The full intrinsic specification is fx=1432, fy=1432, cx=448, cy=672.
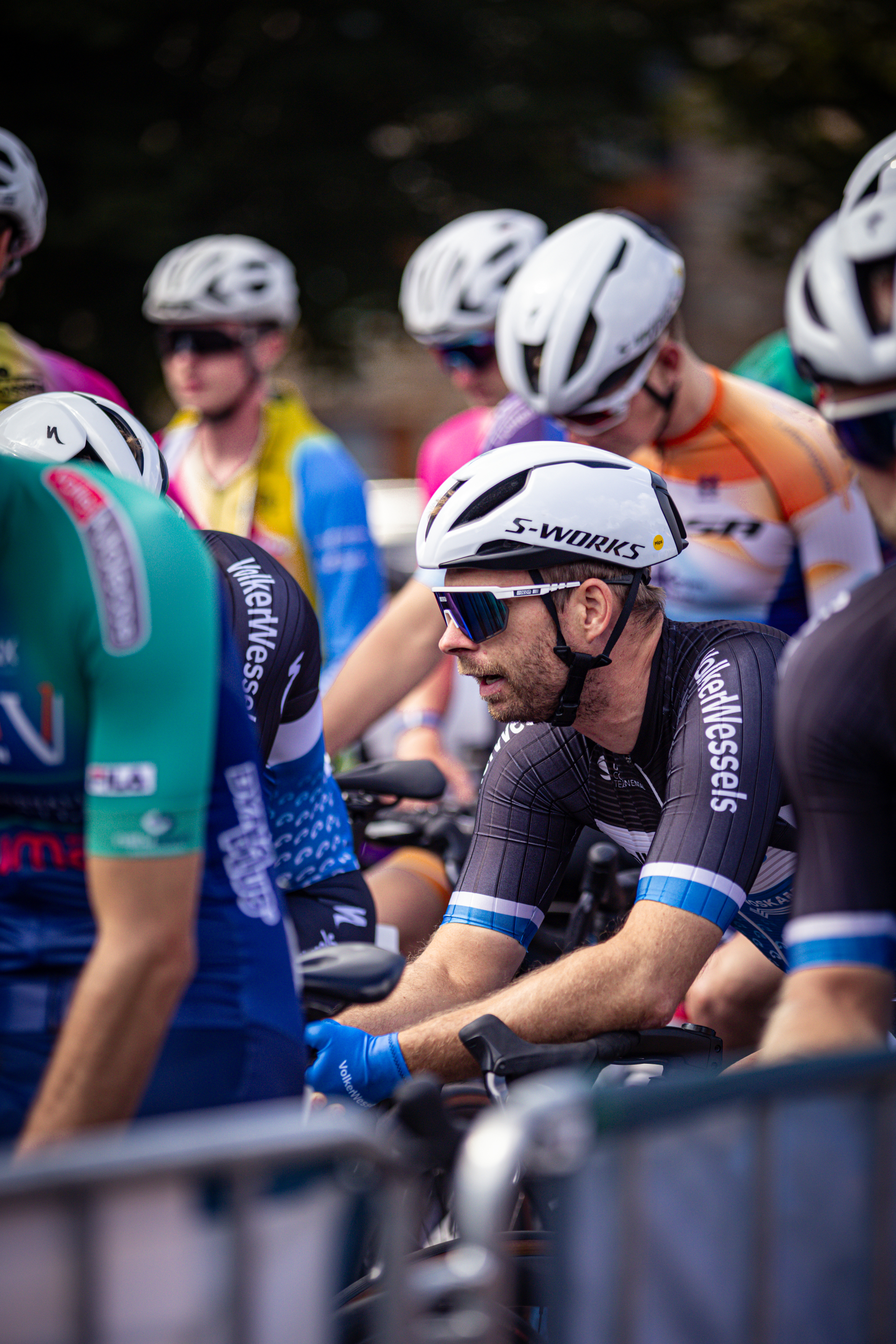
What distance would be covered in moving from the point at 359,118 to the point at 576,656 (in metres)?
14.4

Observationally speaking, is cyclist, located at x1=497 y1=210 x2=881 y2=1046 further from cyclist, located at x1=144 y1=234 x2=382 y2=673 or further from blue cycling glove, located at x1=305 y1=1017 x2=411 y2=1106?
blue cycling glove, located at x1=305 y1=1017 x2=411 y2=1106

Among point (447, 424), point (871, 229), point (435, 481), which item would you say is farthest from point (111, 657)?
point (447, 424)

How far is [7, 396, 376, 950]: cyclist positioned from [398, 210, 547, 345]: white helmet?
2.92 m

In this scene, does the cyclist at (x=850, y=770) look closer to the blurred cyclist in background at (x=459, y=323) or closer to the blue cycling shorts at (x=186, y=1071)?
the blue cycling shorts at (x=186, y=1071)

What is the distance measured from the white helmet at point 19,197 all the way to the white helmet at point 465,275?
181 cm

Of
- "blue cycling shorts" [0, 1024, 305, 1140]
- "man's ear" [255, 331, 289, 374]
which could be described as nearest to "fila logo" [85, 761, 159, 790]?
"blue cycling shorts" [0, 1024, 305, 1140]

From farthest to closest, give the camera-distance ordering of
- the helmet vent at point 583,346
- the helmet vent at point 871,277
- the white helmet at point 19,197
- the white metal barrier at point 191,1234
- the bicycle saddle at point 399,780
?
1. the white helmet at point 19,197
2. the helmet vent at point 583,346
3. the bicycle saddle at point 399,780
4. the helmet vent at point 871,277
5. the white metal barrier at point 191,1234

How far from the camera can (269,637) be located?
10.7ft

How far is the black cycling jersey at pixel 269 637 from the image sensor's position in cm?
325

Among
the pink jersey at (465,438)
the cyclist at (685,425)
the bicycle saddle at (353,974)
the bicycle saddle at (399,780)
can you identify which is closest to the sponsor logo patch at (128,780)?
the bicycle saddle at (353,974)

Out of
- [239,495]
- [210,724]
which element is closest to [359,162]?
[239,495]

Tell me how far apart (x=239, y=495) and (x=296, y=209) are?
10.6 metres

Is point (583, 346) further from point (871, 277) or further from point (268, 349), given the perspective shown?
point (268, 349)

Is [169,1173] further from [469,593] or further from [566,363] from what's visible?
[566,363]
